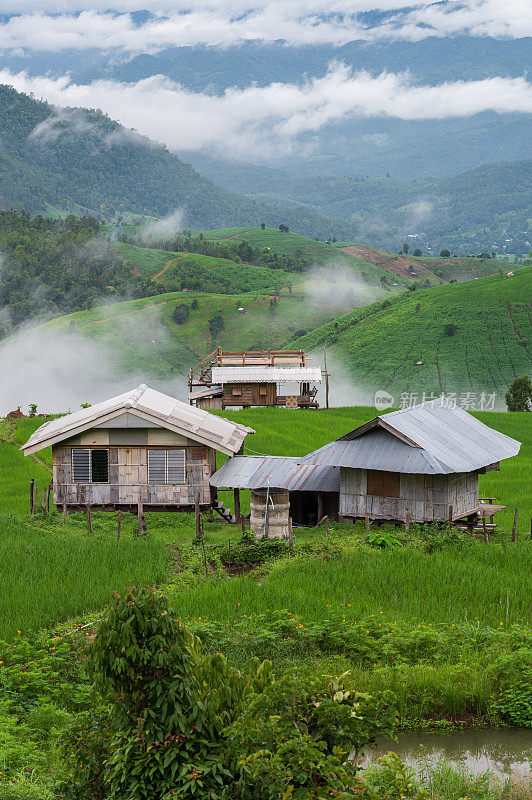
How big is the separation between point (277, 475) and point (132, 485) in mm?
4859

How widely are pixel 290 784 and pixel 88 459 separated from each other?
787 inches

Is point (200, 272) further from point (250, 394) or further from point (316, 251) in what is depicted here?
point (250, 394)

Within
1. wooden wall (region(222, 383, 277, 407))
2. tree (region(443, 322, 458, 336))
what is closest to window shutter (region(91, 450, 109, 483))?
wooden wall (region(222, 383, 277, 407))

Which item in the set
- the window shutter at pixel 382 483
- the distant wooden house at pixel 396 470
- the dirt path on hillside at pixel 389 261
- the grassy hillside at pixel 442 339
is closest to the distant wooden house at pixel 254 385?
the grassy hillside at pixel 442 339

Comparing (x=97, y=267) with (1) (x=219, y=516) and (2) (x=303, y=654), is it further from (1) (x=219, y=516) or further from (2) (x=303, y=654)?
(2) (x=303, y=654)

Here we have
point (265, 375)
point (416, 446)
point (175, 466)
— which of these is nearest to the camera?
point (416, 446)

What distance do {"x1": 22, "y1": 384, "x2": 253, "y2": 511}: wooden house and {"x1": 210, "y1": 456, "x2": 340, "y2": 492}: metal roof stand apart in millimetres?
958

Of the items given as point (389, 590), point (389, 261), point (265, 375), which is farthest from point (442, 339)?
point (389, 590)

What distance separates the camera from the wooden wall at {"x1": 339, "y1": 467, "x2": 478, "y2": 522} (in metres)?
22.7

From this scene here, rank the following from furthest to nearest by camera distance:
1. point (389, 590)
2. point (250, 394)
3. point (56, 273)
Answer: point (56, 273)
point (250, 394)
point (389, 590)

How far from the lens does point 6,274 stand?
139 m

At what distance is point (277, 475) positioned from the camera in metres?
24.2

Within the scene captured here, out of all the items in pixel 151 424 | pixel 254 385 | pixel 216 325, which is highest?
pixel 216 325

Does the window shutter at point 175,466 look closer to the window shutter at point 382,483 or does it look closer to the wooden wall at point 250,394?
the window shutter at point 382,483
